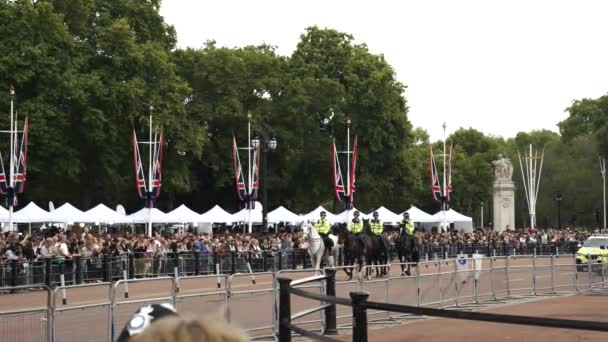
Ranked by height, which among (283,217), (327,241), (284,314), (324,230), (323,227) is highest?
(283,217)

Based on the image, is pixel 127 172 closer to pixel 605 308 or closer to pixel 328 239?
pixel 328 239

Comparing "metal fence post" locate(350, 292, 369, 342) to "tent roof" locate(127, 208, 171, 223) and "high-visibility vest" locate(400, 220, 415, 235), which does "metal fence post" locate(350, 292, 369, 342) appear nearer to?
"high-visibility vest" locate(400, 220, 415, 235)

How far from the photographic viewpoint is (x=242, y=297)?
1677 cm

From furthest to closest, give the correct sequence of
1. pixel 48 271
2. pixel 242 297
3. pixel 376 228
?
pixel 376 228 < pixel 48 271 < pixel 242 297

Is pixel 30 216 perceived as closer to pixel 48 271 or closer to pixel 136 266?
pixel 136 266

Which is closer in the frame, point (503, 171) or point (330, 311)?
point (330, 311)

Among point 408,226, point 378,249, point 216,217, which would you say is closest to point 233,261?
point 378,249

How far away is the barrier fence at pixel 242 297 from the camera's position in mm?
13539

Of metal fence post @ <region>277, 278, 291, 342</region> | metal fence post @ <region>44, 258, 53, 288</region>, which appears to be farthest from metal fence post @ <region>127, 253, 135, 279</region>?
metal fence post @ <region>277, 278, 291, 342</region>

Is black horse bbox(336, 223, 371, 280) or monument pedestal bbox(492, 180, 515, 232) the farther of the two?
monument pedestal bbox(492, 180, 515, 232)

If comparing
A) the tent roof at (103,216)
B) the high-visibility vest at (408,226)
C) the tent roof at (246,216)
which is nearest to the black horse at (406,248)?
the high-visibility vest at (408,226)

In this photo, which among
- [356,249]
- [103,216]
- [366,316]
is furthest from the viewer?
[103,216]

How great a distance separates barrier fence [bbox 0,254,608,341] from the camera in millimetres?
13539

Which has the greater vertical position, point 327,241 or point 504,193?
point 504,193
